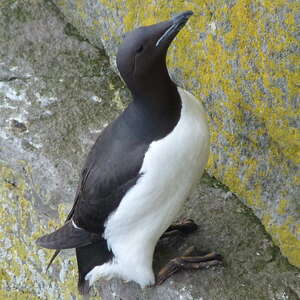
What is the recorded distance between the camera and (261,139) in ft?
8.43

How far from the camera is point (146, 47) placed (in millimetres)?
2053

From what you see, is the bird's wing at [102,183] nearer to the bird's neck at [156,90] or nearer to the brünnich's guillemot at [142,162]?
the brünnich's guillemot at [142,162]

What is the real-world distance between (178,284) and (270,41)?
1.06 metres

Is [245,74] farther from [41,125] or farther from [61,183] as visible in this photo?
[41,125]

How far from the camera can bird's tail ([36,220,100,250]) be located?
2475mm

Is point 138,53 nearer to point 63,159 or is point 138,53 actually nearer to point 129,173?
point 129,173

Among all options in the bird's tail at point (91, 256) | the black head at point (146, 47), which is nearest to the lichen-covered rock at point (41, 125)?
the bird's tail at point (91, 256)

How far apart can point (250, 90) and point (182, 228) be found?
27.6 inches

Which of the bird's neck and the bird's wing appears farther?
the bird's wing

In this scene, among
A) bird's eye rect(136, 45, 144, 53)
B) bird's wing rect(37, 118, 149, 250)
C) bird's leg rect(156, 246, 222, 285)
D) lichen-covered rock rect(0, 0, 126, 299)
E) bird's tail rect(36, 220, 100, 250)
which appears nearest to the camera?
bird's eye rect(136, 45, 144, 53)

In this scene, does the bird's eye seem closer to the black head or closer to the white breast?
the black head

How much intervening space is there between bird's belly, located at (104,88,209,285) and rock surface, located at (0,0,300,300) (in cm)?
33

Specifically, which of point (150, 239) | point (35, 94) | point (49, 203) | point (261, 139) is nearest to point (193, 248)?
point (150, 239)

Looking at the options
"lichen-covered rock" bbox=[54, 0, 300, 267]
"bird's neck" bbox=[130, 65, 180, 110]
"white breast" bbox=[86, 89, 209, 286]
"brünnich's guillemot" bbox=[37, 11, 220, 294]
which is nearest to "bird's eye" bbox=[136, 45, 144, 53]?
"brünnich's guillemot" bbox=[37, 11, 220, 294]
